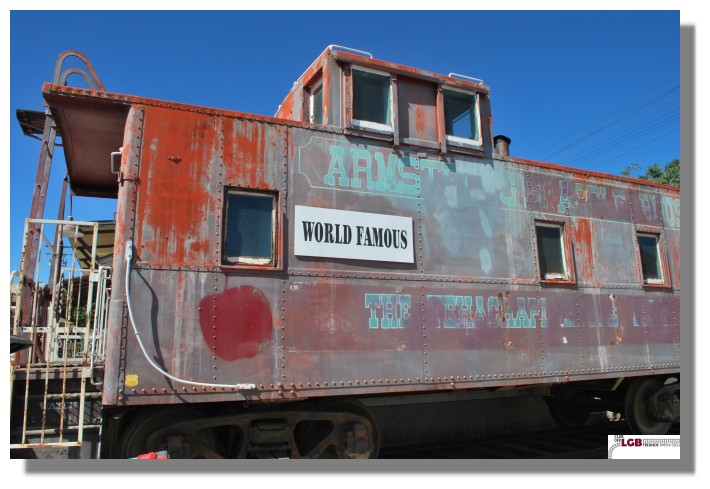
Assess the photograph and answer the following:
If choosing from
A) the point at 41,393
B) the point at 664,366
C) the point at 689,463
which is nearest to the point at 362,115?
the point at 41,393

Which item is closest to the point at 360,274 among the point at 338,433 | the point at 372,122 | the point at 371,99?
the point at 338,433

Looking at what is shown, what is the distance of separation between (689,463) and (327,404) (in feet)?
12.5

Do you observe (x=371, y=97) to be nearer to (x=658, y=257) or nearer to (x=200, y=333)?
(x=200, y=333)

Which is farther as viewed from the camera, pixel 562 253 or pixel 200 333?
pixel 562 253

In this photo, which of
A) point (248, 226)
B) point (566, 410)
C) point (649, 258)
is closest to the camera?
point (248, 226)

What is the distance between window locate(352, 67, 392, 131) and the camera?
19.8 feet

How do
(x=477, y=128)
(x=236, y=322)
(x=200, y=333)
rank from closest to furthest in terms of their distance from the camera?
(x=200, y=333), (x=236, y=322), (x=477, y=128)

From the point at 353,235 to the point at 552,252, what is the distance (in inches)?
117

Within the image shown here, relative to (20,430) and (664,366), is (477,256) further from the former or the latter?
(20,430)

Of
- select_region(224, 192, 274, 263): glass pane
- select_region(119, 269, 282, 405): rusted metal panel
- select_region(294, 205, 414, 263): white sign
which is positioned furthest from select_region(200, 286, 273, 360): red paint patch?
select_region(294, 205, 414, 263): white sign

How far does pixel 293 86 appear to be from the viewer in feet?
23.9

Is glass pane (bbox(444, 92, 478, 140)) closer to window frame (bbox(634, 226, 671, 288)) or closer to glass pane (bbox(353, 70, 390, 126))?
glass pane (bbox(353, 70, 390, 126))

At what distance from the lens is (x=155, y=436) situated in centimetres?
480

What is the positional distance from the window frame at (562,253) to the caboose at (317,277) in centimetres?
3
